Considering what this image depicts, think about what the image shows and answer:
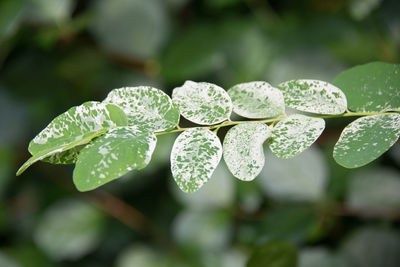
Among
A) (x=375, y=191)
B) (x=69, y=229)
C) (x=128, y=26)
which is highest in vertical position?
(x=128, y=26)

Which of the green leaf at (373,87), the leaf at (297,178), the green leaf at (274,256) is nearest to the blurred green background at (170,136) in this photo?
the leaf at (297,178)

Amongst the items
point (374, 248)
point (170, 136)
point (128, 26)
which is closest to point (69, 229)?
point (170, 136)

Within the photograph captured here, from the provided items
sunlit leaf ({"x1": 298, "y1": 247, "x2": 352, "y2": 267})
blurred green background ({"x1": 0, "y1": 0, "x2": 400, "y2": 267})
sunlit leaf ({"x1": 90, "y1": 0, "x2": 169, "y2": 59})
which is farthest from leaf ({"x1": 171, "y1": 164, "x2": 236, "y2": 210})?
sunlit leaf ({"x1": 90, "y1": 0, "x2": 169, "y2": 59})

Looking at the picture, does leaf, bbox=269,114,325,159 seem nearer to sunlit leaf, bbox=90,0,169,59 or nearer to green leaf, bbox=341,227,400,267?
green leaf, bbox=341,227,400,267

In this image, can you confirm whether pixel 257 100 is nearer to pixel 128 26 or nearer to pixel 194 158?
pixel 194 158

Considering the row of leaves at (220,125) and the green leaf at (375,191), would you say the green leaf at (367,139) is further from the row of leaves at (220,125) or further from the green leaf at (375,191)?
the green leaf at (375,191)
